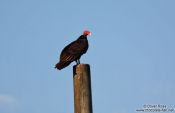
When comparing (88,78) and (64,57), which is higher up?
(64,57)

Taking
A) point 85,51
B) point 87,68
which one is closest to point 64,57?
point 85,51

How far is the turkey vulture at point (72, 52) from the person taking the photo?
24.8ft

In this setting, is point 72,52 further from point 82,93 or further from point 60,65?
point 82,93

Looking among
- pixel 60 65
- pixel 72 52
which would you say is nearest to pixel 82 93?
pixel 60 65

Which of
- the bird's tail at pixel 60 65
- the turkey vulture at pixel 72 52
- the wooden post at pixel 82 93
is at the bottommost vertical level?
the wooden post at pixel 82 93

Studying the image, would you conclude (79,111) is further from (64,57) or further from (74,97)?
(64,57)

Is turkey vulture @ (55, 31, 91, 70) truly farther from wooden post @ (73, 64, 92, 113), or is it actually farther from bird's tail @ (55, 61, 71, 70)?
wooden post @ (73, 64, 92, 113)

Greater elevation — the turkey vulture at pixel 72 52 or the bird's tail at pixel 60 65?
the turkey vulture at pixel 72 52

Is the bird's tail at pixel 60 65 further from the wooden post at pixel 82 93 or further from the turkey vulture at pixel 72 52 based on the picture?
the wooden post at pixel 82 93

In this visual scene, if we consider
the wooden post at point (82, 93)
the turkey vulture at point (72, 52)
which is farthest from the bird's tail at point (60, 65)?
the wooden post at point (82, 93)

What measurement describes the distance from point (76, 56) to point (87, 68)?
129 inches

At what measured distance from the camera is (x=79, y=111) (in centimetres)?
476

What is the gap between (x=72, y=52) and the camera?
27.0 ft

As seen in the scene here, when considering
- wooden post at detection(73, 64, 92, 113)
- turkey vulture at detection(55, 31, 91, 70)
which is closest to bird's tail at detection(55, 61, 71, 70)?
turkey vulture at detection(55, 31, 91, 70)
